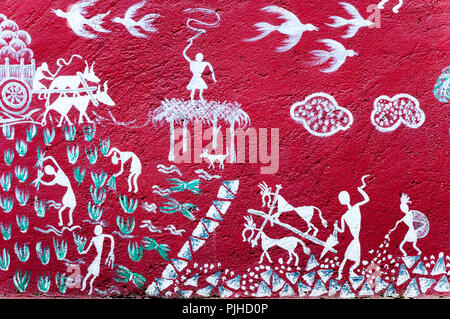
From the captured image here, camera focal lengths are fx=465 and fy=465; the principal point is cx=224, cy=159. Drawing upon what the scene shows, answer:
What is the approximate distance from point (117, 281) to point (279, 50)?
2.23 meters

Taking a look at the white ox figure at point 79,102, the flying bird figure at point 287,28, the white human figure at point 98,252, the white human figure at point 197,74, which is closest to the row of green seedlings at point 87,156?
the white ox figure at point 79,102

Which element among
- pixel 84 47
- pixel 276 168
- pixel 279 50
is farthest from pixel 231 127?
pixel 84 47

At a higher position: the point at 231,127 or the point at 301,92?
the point at 301,92

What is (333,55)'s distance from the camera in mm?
3693

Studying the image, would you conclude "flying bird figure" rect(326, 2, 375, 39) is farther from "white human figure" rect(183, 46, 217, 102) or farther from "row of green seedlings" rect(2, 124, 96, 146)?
"row of green seedlings" rect(2, 124, 96, 146)

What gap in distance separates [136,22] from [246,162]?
1.41 metres

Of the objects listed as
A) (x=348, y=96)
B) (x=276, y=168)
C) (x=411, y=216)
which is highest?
(x=348, y=96)

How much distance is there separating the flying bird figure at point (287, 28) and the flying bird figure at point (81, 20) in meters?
1.24

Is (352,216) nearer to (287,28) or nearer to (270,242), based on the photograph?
(270,242)

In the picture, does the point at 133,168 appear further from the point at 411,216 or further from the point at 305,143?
the point at 411,216

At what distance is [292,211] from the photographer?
3672mm

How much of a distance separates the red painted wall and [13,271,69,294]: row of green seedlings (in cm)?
4

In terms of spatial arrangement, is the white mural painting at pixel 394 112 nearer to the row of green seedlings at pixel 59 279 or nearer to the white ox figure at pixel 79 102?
the white ox figure at pixel 79 102

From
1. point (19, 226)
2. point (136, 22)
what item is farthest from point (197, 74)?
point (19, 226)
